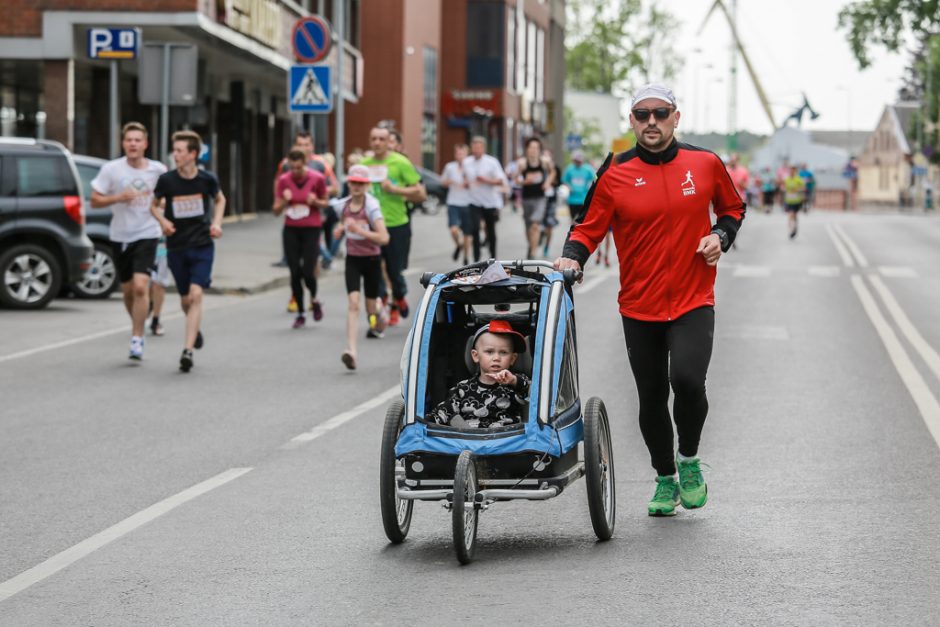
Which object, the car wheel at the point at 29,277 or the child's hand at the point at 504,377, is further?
the car wheel at the point at 29,277

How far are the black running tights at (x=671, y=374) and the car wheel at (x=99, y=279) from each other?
45.3ft

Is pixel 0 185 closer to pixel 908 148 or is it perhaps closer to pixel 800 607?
pixel 800 607

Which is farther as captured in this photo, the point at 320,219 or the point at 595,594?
the point at 320,219

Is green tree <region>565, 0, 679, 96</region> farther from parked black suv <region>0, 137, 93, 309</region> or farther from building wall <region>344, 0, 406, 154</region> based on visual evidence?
parked black suv <region>0, 137, 93, 309</region>

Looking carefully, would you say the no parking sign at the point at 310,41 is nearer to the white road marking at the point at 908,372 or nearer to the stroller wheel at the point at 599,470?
the white road marking at the point at 908,372

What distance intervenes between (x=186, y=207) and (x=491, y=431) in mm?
7477

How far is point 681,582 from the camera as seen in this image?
6234mm

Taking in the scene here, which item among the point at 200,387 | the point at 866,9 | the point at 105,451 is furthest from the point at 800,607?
the point at 866,9

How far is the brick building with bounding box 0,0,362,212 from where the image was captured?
2777 cm

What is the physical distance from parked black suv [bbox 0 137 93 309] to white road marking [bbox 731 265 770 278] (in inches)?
417

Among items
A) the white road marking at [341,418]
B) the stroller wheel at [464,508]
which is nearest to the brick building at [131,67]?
the white road marking at [341,418]

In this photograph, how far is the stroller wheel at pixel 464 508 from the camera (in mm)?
6383

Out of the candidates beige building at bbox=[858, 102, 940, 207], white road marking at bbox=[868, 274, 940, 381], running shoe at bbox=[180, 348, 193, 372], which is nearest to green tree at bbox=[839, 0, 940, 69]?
white road marking at bbox=[868, 274, 940, 381]

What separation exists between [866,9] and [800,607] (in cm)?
4251
